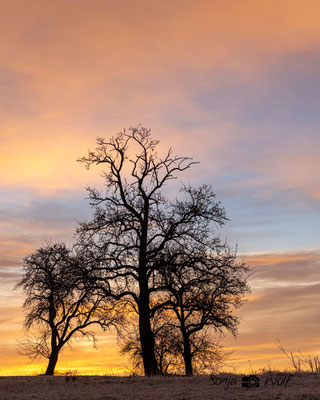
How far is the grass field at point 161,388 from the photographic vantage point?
15145 millimetres

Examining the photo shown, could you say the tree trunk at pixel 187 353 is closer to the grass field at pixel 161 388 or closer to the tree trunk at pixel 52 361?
the tree trunk at pixel 52 361

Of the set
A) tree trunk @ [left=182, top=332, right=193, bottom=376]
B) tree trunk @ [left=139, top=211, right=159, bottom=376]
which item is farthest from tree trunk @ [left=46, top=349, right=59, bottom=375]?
tree trunk @ [left=139, top=211, right=159, bottom=376]

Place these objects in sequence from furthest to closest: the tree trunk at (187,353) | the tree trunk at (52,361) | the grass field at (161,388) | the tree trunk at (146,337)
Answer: the tree trunk at (52,361) → the tree trunk at (187,353) → the tree trunk at (146,337) → the grass field at (161,388)

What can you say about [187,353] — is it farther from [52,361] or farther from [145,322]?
[52,361]

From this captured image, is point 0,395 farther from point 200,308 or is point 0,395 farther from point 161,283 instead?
point 200,308

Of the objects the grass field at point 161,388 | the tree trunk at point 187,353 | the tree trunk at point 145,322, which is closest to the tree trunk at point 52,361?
the tree trunk at point 187,353

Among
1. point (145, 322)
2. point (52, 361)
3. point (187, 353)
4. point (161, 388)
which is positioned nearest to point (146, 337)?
point (145, 322)

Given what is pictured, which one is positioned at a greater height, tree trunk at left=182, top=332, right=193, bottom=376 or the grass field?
tree trunk at left=182, top=332, right=193, bottom=376

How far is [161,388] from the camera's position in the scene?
1712 centimetres

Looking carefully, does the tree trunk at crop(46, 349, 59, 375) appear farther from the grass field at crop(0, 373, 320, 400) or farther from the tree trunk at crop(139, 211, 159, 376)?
the grass field at crop(0, 373, 320, 400)

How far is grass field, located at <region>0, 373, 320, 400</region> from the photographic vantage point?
15145mm

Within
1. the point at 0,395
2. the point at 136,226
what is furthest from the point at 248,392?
the point at 136,226

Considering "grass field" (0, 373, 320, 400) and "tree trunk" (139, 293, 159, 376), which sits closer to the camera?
"grass field" (0, 373, 320, 400)

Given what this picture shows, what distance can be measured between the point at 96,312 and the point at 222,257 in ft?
41.2
